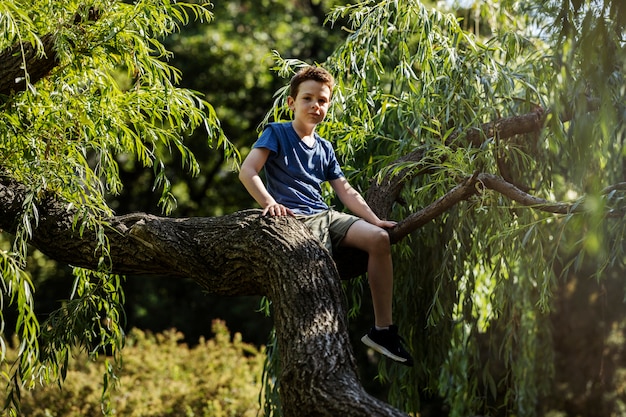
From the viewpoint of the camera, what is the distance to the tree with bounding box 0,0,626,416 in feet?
8.15

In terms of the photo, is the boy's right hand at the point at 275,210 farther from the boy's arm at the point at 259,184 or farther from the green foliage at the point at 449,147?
the green foliage at the point at 449,147

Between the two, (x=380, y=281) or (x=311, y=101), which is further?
(x=311, y=101)

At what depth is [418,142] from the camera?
3.60m

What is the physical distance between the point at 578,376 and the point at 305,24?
435cm

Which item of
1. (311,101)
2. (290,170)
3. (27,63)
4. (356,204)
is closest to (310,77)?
(311,101)

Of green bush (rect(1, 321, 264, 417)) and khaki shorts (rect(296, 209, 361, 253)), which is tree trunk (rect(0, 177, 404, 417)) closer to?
khaki shorts (rect(296, 209, 361, 253))

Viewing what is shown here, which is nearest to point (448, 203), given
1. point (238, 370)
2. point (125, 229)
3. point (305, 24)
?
→ point (125, 229)

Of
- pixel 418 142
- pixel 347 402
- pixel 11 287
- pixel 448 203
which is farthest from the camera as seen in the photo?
pixel 418 142

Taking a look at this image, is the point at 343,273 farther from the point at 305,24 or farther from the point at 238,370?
the point at 305,24

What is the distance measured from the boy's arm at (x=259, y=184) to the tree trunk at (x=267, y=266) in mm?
35

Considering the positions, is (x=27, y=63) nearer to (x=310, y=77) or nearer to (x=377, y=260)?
(x=310, y=77)

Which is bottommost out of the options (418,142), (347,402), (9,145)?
(347,402)

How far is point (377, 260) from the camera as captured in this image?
2949 mm

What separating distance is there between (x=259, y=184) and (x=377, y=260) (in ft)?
1.51
